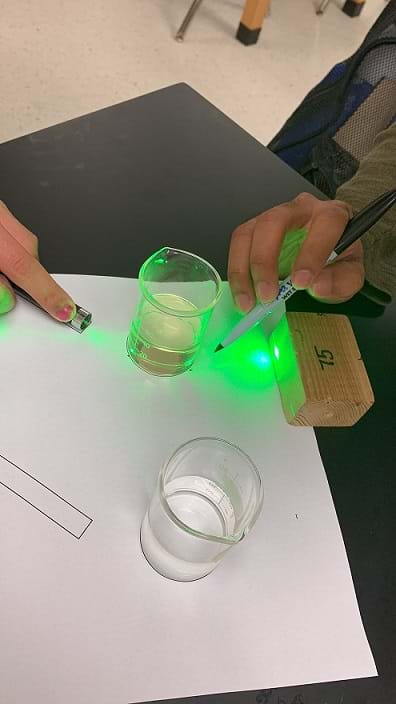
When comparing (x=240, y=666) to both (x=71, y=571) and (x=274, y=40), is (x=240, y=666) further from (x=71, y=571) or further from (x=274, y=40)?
(x=274, y=40)

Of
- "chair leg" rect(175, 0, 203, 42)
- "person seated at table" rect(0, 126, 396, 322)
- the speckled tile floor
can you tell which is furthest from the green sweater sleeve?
"chair leg" rect(175, 0, 203, 42)

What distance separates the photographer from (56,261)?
0.62 m

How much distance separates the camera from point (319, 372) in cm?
58

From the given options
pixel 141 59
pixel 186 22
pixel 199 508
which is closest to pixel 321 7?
pixel 186 22

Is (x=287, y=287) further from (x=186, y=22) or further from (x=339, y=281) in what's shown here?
(x=186, y=22)

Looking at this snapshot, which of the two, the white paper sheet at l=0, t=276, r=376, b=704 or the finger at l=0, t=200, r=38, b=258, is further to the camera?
the finger at l=0, t=200, r=38, b=258

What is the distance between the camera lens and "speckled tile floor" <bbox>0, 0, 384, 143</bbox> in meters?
1.76

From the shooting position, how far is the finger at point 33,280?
1.84ft

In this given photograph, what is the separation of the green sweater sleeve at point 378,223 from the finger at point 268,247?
0.46 ft

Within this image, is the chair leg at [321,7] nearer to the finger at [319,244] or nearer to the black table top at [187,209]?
the black table top at [187,209]

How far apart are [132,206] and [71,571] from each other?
0.42m

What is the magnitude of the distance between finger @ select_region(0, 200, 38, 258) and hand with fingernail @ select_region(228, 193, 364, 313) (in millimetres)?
208

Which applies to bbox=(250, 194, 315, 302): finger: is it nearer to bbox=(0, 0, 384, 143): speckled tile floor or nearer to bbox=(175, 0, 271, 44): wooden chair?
bbox=(0, 0, 384, 143): speckled tile floor

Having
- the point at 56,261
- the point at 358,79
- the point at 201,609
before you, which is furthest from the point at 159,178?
the point at 201,609
